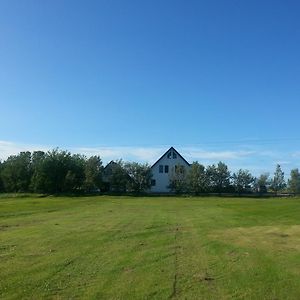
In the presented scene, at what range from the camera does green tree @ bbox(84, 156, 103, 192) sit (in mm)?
120188

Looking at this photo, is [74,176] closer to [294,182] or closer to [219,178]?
[219,178]

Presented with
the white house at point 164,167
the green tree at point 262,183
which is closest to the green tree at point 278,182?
the green tree at point 262,183

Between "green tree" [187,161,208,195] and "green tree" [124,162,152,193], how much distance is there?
9.97 metres

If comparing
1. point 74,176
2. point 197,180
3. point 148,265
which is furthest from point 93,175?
point 148,265

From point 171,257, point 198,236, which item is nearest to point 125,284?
point 171,257

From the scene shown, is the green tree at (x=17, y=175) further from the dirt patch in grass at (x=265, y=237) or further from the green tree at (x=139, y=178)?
the dirt patch in grass at (x=265, y=237)

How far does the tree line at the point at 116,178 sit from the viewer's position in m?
119

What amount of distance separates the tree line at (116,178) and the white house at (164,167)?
20.3ft

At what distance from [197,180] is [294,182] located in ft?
88.8

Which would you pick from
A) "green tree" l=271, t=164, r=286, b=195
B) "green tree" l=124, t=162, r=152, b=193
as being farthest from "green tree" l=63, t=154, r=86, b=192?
"green tree" l=271, t=164, r=286, b=195

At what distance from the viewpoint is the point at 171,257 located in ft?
52.4

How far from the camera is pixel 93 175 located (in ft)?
394

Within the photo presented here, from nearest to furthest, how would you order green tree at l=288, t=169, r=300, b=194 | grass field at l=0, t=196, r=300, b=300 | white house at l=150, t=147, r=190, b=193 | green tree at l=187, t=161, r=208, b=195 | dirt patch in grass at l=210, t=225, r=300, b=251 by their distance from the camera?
grass field at l=0, t=196, r=300, b=300, dirt patch in grass at l=210, t=225, r=300, b=251, green tree at l=187, t=161, r=208, b=195, green tree at l=288, t=169, r=300, b=194, white house at l=150, t=147, r=190, b=193

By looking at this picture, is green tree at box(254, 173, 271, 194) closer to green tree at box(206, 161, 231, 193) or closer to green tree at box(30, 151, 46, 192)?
green tree at box(206, 161, 231, 193)
